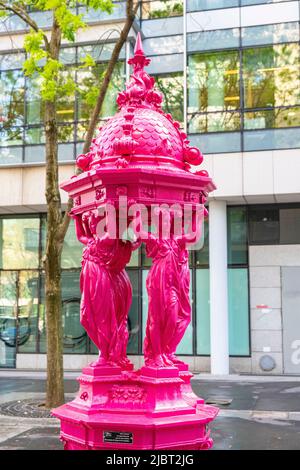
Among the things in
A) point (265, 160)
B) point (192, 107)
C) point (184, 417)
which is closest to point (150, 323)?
point (184, 417)

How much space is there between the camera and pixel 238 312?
17.1 m

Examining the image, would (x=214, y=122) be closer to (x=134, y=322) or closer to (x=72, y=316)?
(x=134, y=322)

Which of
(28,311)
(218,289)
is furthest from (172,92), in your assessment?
(28,311)

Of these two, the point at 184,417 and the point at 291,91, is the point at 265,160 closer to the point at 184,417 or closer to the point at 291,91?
the point at 291,91

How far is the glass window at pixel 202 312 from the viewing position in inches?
675

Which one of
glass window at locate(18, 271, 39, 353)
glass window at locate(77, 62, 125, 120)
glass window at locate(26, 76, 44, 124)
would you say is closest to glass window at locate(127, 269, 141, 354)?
glass window at locate(18, 271, 39, 353)

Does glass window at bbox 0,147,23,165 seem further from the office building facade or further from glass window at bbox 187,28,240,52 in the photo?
glass window at bbox 187,28,240,52

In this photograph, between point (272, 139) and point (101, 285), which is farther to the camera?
point (272, 139)

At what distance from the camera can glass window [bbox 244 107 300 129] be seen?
→ 634 inches

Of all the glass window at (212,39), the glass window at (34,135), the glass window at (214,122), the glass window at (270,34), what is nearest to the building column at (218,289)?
the glass window at (214,122)

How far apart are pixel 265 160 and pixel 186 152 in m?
11.4

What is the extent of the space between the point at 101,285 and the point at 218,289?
12023 millimetres

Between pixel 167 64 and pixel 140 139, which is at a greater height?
pixel 167 64

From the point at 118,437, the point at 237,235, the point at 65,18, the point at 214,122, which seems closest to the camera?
the point at 118,437
